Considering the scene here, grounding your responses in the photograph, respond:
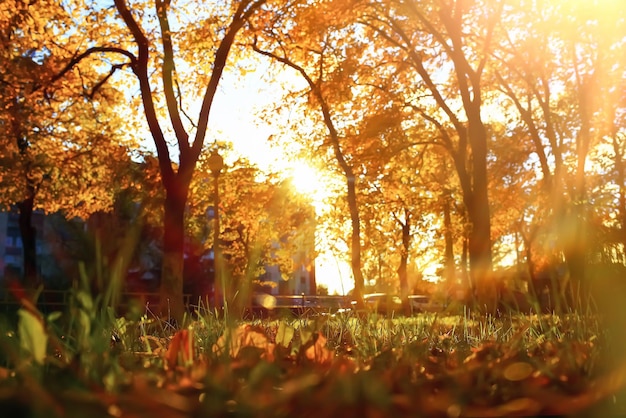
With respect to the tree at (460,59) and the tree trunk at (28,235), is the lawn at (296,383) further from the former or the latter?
the tree trunk at (28,235)

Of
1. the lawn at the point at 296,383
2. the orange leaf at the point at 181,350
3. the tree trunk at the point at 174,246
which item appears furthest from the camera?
the tree trunk at the point at 174,246

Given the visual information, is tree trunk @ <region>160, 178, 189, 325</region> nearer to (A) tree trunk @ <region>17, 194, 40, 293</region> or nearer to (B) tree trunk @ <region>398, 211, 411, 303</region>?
(A) tree trunk @ <region>17, 194, 40, 293</region>

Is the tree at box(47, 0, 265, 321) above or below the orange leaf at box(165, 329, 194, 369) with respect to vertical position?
above

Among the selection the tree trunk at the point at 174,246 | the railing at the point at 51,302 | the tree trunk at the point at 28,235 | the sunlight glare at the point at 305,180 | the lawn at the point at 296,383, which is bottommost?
the lawn at the point at 296,383

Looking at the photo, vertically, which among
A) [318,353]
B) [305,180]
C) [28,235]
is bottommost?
[318,353]

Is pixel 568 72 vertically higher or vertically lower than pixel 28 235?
higher

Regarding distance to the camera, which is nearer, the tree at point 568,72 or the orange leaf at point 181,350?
the orange leaf at point 181,350

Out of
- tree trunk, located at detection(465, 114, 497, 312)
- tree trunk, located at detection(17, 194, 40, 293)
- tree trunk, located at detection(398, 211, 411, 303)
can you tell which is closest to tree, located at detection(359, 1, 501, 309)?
tree trunk, located at detection(465, 114, 497, 312)

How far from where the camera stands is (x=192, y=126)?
18.8 m

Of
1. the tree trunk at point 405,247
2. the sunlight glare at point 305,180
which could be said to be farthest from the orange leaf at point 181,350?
the tree trunk at point 405,247

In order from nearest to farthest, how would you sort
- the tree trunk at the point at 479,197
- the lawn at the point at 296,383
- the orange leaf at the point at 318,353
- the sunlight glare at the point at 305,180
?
the lawn at the point at 296,383 < the orange leaf at the point at 318,353 < the tree trunk at the point at 479,197 < the sunlight glare at the point at 305,180

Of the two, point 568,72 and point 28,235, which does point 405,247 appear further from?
point 28,235

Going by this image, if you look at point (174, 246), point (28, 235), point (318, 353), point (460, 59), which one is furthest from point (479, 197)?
point (28, 235)

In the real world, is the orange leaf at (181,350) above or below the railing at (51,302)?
below
